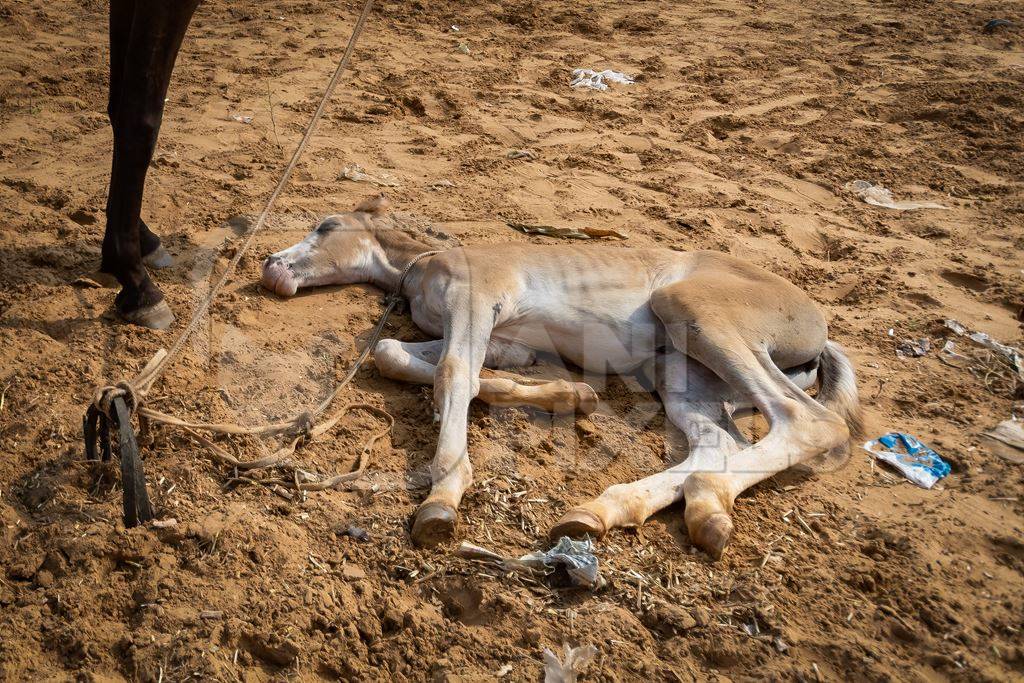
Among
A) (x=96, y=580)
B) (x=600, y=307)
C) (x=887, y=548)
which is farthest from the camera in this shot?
(x=600, y=307)

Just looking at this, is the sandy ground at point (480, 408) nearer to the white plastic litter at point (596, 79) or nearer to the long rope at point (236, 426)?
the long rope at point (236, 426)

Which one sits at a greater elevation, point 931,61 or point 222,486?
point 931,61

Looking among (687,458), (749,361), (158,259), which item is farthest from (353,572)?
(158,259)

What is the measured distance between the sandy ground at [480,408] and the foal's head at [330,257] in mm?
113

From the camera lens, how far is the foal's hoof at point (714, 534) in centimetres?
295

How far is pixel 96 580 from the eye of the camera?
2477 millimetres

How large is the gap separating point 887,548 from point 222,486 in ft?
8.13

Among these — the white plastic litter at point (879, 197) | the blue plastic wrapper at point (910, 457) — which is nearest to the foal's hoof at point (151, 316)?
the blue plastic wrapper at point (910, 457)

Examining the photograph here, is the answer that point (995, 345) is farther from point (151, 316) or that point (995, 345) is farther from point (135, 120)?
point (135, 120)

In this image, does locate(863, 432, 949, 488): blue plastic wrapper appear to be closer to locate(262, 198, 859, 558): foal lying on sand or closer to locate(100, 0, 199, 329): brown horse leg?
locate(262, 198, 859, 558): foal lying on sand

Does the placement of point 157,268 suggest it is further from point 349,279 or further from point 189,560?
point 189,560

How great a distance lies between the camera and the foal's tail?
354 cm

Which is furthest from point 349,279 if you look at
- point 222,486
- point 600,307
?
point 222,486

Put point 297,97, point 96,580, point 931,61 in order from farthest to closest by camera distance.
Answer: point 931,61 < point 297,97 < point 96,580
